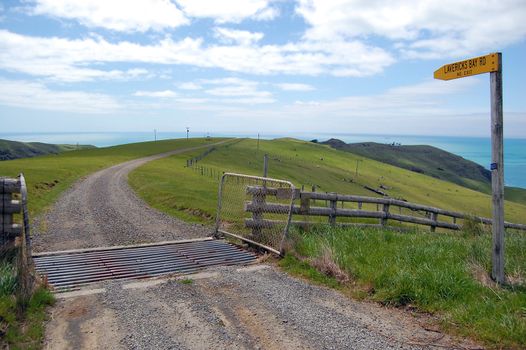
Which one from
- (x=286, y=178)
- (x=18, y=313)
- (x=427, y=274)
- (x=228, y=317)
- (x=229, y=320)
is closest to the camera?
(x=18, y=313)

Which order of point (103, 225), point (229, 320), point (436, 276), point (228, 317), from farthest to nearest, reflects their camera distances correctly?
point (103, 225) → point (436, 276) → point (228, 317) → point (229, 320)

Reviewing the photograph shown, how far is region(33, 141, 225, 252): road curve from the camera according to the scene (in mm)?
12375

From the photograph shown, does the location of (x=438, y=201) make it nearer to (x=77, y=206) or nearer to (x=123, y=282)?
(x=77, y=206)

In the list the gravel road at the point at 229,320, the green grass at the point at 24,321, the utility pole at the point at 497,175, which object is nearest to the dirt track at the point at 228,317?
the gravel road at the point at 229,320

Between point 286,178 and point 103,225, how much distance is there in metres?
53.1

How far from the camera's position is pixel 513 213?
304 ft

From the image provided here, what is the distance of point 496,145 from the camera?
22.2ft

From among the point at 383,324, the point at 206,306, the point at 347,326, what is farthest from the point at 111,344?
the point at 383,324

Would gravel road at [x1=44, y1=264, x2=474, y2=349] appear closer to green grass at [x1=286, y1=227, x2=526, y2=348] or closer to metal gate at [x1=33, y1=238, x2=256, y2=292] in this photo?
green grass at [x1=286, y1=227, x2=526, y2=348]

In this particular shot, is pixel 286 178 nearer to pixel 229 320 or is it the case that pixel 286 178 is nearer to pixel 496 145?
pixel 496 145

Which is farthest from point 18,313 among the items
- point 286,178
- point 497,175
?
point 286,178

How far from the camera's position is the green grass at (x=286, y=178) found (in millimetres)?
20812

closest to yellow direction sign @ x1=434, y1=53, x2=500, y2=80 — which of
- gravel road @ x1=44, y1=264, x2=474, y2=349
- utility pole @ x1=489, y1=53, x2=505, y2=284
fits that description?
utility pole @ x1=489, y1=53, x2=505, y2=284

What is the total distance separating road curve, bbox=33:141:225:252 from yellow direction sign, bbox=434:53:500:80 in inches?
335
